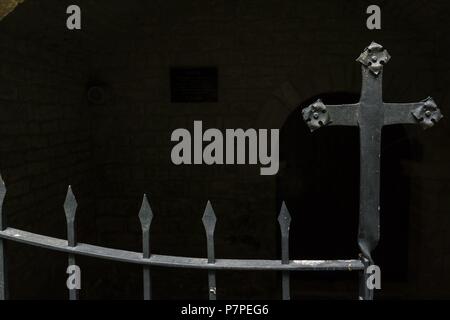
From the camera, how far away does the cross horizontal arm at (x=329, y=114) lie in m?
1.52

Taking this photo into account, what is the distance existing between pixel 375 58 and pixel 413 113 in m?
0.27

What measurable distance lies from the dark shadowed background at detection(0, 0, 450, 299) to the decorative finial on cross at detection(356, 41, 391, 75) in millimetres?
2920

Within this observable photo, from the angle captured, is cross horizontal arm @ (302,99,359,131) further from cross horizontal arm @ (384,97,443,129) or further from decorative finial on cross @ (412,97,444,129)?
decorative finial on cross @ (412,97,444,129)

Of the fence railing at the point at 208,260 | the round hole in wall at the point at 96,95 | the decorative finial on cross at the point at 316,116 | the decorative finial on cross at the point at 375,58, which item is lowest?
the fence railing at the point at 208,260

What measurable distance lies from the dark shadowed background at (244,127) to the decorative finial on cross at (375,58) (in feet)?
9.58

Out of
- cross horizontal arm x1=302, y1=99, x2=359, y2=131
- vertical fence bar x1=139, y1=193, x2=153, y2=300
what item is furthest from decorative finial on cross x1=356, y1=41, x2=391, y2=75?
vertical fence bar x1=139, y1=193, x2=153, y2=300

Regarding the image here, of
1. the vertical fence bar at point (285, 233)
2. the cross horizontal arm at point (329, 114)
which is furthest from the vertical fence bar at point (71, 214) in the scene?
the cross horizontal arm at point (329, 114)

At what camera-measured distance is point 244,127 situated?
4.67 m

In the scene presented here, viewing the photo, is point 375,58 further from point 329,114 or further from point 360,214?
point 360,214

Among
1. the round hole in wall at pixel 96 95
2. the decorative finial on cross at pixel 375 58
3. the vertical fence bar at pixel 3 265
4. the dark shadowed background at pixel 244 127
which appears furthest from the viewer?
the round hole in wall at pixel 96 95

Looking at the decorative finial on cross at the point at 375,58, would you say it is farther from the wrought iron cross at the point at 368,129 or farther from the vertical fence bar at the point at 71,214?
the vertical fence bar at the point at 71,214

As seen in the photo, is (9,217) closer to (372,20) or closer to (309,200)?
(309,200)

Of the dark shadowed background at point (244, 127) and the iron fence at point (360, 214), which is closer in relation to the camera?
the iron fence at point (360, 214)
